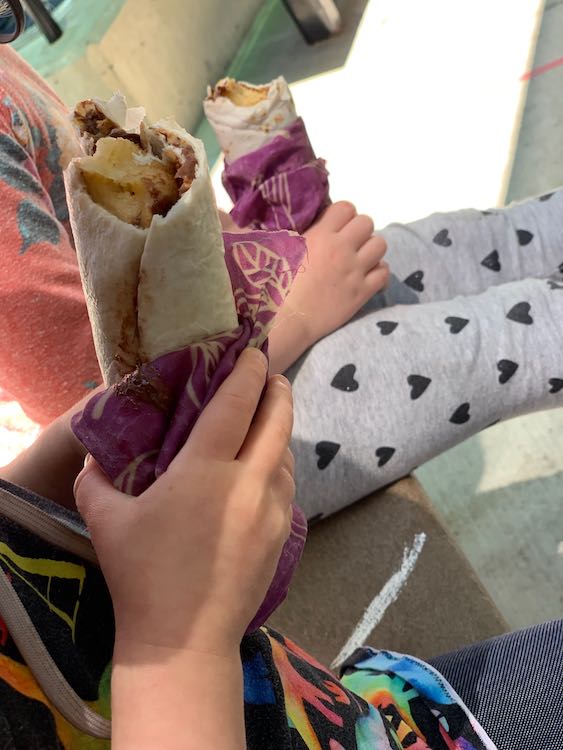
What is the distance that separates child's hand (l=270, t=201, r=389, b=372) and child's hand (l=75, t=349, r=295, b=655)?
0.97 ft

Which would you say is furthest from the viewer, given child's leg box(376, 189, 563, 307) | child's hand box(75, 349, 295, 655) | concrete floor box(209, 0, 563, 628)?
concrete floor box(209, 0, 563, 628)

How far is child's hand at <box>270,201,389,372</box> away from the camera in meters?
0.78

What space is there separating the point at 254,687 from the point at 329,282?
1.67 feet

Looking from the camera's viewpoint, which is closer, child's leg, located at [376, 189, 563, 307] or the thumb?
the thumb

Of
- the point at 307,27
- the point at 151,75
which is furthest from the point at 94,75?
Answer: the point at 307,27

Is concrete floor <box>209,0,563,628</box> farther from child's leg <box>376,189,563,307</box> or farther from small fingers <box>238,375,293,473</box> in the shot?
small fingers <box>238,375,293,473</box>

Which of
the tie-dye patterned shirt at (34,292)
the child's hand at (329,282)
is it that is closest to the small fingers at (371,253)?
the child's hand at (329,282)

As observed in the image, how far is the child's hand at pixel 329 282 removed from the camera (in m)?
0.78

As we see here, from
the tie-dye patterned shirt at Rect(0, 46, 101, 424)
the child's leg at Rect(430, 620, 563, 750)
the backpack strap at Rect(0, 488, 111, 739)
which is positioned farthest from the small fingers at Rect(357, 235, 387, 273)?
the backpack strap at Rect(0, 488, 111, 739)

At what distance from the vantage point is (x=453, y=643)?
724 millimetres

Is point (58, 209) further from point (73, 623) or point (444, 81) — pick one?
point (444, 81)

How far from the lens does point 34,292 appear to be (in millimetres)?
684

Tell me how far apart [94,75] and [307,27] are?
2.75 ft

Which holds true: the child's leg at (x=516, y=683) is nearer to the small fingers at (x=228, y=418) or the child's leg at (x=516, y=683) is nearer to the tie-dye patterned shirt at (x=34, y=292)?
the small fingers at (x=228, y=418)
